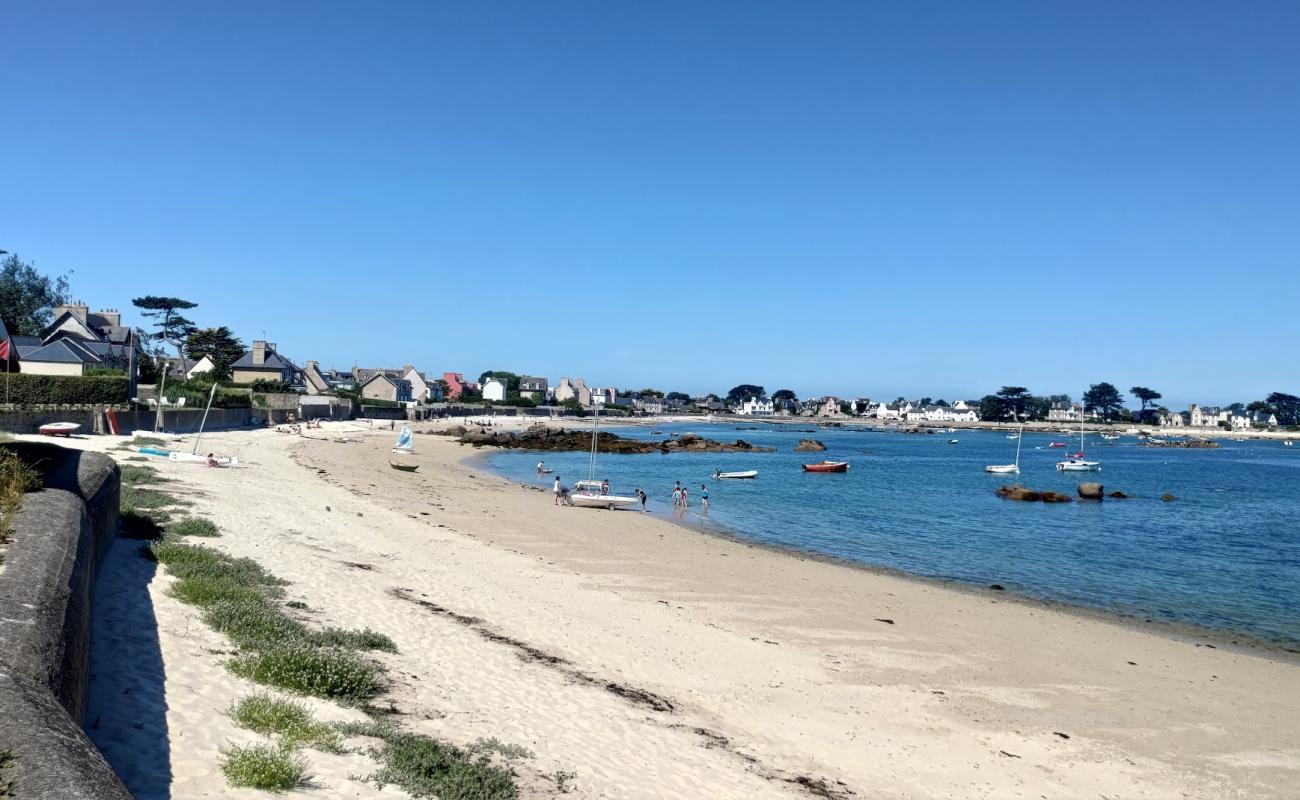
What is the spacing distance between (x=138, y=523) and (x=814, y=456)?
81.6 meters

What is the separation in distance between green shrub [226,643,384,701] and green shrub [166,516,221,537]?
8814mm

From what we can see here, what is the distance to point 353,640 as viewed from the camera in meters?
11.7

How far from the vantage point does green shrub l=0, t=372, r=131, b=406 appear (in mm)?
47188

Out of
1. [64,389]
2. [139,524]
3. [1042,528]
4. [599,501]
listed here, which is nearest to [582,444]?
[64,389]

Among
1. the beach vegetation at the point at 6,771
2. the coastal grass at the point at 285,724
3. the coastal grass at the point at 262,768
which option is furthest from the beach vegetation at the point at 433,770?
the beach vegetation at the point at 6,771

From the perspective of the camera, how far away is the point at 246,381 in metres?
104

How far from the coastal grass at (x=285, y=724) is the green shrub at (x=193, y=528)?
1045 cm

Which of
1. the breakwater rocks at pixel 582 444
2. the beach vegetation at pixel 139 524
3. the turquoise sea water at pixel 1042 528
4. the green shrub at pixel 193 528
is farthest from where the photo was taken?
the breakwater rocks at pixel 582 444

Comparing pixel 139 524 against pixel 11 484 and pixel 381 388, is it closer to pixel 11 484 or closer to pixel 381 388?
pixel 11 484


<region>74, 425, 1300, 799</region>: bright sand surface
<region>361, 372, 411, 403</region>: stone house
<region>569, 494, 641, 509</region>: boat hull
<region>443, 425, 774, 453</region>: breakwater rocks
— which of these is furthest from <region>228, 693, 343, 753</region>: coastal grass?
<region>361, 372, 411, 403</region>: stone house

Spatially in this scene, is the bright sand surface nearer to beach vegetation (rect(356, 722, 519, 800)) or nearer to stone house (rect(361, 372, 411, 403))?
beach vegetation (rect(356, 722, 519, 800))

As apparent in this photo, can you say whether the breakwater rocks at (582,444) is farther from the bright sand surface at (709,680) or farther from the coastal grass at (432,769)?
the coastal grass at (432,769)

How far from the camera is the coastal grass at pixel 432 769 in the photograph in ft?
24.4

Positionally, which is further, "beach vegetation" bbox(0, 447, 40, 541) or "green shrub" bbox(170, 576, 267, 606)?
"green shrub" bbox(170, 576, 267, 606)
